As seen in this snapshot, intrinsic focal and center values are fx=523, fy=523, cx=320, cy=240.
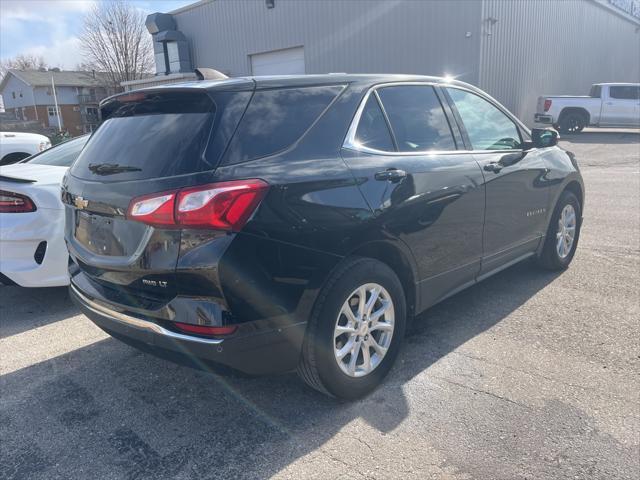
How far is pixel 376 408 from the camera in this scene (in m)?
2.96

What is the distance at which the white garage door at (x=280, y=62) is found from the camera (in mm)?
21031

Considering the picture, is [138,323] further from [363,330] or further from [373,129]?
[373,129]

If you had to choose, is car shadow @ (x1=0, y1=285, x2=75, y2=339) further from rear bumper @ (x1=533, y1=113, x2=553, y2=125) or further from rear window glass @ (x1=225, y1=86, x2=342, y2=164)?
rear bumper @ (x1=533, y1=113, x2=553, y2=125)

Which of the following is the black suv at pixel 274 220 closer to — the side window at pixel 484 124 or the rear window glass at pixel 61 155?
the side window at pixel 484 124

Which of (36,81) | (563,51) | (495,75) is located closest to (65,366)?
(495,75)

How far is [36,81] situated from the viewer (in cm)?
5375

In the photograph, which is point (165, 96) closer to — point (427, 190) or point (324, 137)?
point (324, 137)

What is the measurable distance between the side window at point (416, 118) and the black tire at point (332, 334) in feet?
2.74

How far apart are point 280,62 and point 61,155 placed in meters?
17.9

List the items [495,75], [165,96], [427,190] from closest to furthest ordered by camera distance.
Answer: [165,96], [427,190], [495,75]

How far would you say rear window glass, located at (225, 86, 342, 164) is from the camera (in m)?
2.54

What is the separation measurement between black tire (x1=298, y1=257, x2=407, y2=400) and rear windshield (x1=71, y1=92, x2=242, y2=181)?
2.94ft

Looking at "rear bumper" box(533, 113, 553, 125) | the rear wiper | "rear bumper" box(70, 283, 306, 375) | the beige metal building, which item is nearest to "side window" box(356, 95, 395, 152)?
"rear bumper" box(70, 283, 306, 375)

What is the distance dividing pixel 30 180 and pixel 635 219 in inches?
288
